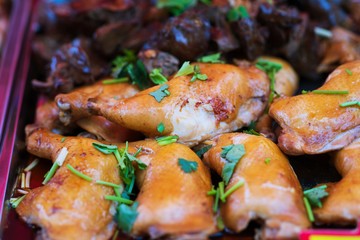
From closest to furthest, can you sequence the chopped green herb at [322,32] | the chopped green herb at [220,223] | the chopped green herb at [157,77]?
the chopped green herb at [220,223]
the chopped green herb at [157,77]
the chopped green herb at [322,32]

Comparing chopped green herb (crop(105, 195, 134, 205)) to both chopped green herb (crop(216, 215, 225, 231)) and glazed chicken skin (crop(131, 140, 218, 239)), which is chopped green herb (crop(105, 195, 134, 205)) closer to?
glazed chicken skin (crop(131, 140, 218, 239))

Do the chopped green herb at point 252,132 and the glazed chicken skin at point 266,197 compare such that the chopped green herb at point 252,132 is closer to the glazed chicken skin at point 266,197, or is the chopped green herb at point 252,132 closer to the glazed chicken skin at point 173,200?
the glazed chicken skin at point 266,197

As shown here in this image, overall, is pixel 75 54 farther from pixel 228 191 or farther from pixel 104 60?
pixel 228 191

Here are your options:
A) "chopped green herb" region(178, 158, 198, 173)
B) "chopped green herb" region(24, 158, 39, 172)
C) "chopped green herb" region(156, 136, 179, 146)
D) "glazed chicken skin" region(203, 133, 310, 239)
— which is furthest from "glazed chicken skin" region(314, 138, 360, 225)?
"chopped green herb" region(24, 158, 39, 172)

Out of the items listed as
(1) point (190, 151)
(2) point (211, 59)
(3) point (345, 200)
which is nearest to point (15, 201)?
(1) point (190, 151)

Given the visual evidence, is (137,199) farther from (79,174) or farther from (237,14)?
(237,14)

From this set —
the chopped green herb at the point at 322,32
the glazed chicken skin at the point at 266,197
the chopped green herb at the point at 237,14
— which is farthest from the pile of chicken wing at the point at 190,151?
the chopped green herb at the point at 322,32
